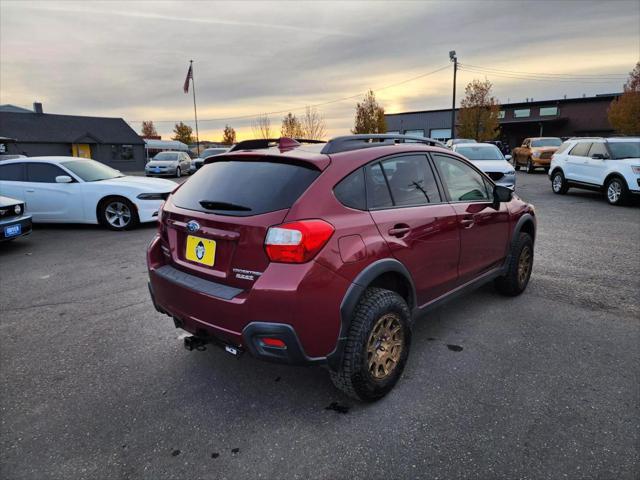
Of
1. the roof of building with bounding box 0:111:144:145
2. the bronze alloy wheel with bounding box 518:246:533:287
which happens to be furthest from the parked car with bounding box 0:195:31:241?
the roof of building with bounding box 0:111:144:145

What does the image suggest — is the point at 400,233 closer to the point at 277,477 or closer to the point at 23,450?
the point at 277,477

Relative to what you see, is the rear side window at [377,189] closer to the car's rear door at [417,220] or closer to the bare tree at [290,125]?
the car's rear door at [417,220]

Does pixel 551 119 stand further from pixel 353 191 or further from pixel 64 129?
pixel 353 191

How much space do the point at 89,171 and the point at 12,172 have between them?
1.48 metres

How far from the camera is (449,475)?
218cm

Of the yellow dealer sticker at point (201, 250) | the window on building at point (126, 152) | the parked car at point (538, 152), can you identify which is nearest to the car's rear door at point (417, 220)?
the yellow dealer sticker at point (201, 250)

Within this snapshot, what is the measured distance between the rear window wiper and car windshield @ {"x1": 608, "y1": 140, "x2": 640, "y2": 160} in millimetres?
12696

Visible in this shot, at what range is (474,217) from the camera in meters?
3.73

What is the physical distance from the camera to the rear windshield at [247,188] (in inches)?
100

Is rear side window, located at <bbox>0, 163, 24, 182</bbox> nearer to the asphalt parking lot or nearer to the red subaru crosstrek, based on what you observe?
the asphalt parking lot

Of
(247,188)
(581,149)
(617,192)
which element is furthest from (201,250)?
(581,149)

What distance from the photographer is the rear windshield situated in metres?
2.55

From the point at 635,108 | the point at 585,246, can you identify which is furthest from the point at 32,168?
the point at 635,108

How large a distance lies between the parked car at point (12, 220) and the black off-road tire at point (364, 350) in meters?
6.57
